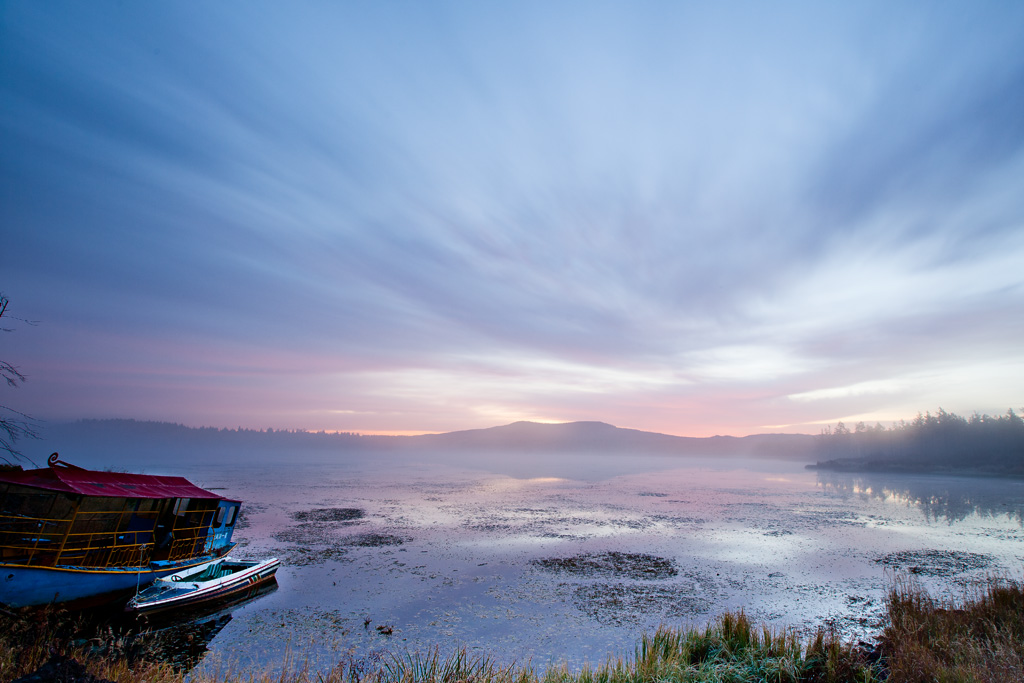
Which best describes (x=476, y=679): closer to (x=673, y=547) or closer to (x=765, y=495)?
(x=673, y=547)

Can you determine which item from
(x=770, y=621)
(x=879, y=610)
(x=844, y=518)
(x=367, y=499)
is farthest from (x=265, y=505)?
(x=844, y=518)

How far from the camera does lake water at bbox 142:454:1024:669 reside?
14.6 m

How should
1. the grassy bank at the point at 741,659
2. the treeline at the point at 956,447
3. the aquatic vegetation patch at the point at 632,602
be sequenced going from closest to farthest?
the grassy bank at the point at 741,659 → the aquatic vegetation patch at the point at 632,602 → the treeline at the point at 956,447

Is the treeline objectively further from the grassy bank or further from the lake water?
the grassy bank

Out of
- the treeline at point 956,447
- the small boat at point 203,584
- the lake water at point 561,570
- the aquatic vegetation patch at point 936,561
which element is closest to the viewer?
the lake water at point 561,570

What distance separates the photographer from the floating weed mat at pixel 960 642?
7746 mm

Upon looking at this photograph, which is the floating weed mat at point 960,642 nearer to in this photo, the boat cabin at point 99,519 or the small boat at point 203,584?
the small boat at point 203,584

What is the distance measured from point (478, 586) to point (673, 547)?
15.2 meters

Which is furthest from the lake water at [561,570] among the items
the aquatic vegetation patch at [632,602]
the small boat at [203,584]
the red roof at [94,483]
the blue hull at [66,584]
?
the red roof at [94,483]

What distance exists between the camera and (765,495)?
6638cm

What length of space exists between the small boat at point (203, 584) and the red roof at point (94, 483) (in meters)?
3.16

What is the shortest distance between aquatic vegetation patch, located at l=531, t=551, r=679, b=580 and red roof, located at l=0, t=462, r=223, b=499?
691 inches

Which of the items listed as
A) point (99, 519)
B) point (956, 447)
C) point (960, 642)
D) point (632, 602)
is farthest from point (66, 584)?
point (956, 447)

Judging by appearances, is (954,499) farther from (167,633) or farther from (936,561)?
(167,633)
